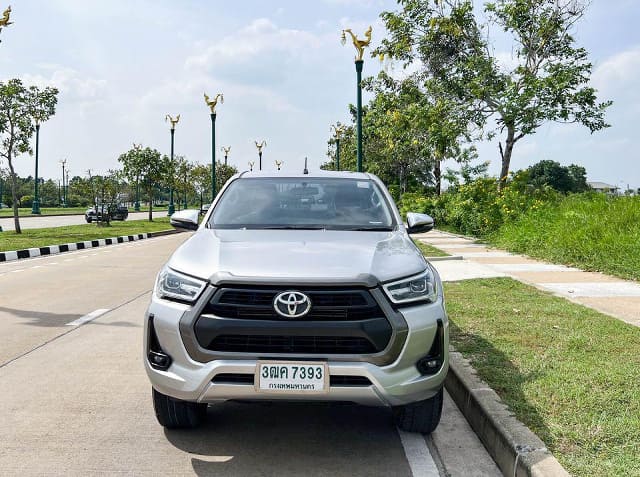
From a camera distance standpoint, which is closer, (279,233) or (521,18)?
(279,233)

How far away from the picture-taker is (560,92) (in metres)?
19.5

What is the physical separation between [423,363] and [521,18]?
19.3 m

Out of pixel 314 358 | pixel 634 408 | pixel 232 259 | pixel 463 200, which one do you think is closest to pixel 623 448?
pixel 634 408

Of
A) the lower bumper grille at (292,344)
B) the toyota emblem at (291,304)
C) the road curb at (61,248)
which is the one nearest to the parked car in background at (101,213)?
the road curb at (61,248)

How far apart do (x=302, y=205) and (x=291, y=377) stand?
1783 mm

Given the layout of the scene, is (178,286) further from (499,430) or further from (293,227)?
(499,430)

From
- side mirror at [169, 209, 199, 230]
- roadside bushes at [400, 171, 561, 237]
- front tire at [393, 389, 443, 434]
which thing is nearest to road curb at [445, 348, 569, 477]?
front tire at [393, 389, 443, 434]

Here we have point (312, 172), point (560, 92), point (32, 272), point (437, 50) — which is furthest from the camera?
point (437, 50)

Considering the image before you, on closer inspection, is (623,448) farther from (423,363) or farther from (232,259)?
(232,259)

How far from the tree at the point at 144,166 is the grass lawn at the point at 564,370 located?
3614 centimetres

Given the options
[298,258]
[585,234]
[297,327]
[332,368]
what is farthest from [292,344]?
[585,234]

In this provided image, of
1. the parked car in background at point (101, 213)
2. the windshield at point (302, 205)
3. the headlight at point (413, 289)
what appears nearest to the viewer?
the headlight at point (413, 289)

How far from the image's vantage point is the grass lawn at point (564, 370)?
3494 millimetres

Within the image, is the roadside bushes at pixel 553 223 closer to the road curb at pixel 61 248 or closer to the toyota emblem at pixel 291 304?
the toyota emblem at pixel 291 304
